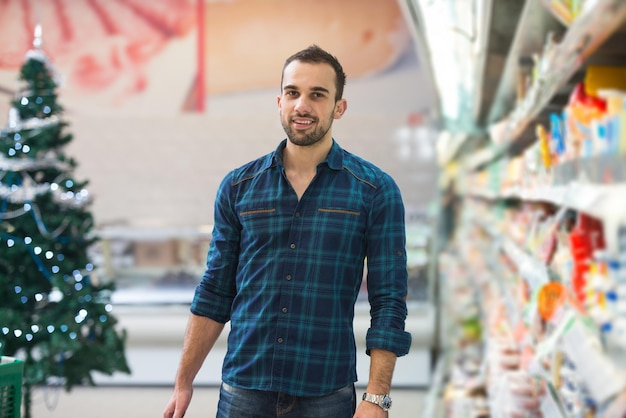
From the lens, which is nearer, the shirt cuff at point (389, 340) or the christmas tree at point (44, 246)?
the shirt cuff at point (389, 340)

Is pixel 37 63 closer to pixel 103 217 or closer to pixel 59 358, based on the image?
pixel 59 358

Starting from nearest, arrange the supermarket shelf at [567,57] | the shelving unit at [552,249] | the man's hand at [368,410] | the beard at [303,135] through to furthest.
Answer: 1. the supermarket shelf at [567,57]
2. the shelving unit at [552,249]
3. the man's hand at [368,410]
4. the beard at [303,135]

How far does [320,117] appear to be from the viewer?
157 centimetres

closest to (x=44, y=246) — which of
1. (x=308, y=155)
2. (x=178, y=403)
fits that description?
(x=178, y=403)

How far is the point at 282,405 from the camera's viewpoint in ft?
5.08

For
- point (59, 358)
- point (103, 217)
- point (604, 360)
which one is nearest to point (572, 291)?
point (604, 360)

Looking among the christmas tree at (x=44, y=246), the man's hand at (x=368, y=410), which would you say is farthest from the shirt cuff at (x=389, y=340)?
the christmas tree at (x=44, y=246)

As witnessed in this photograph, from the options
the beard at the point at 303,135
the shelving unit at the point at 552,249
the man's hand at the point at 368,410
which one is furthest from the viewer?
the beard at the point at 303,135

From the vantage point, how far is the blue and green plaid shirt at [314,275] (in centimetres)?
154

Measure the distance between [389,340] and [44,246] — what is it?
259cm

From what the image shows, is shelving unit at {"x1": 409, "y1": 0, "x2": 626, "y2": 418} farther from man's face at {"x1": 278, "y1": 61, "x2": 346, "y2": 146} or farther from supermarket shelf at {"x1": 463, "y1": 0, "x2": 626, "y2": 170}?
man's face at {"x1": 278, "y1": 61, "x2": 346, "y2": 146}

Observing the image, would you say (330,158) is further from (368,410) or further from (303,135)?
(368,410)

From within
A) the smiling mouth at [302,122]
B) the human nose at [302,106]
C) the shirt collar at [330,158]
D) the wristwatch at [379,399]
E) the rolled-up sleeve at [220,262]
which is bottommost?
the wristwatch at [379,399]

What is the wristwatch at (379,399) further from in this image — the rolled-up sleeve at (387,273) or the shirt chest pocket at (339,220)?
the shirt chest pocket at (339,220)
